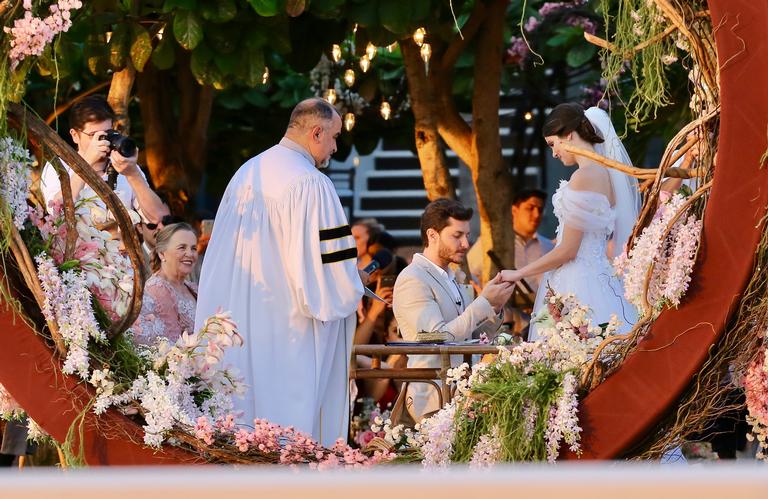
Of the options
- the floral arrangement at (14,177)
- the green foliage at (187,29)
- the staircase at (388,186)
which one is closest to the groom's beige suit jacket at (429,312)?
the green foliage at (187,29)

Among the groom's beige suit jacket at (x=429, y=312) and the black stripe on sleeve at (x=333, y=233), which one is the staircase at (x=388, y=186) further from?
the black stripe on sleeve at (x=333, y=233)

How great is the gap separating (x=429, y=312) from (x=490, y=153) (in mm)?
2187

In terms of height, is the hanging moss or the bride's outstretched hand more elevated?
the hanging moss

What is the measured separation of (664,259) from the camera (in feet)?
13.6

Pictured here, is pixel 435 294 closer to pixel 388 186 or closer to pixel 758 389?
pixel 758 389

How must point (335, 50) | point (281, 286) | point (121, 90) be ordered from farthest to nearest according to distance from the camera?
1. point (335, 50)
2. point (121, 90)
3. point (281, 286)

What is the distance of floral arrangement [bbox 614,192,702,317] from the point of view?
4047 mm

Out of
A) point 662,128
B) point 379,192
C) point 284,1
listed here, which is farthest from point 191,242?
point 379,192

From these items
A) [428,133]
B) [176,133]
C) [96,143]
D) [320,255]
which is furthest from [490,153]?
[96,143]

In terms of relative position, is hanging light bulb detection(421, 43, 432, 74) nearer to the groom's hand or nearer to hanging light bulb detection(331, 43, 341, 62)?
hanging light bulb detection(331, 43, 341, 62)

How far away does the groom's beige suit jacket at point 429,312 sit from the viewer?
21.0 feet

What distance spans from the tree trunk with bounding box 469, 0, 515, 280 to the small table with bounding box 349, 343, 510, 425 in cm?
184

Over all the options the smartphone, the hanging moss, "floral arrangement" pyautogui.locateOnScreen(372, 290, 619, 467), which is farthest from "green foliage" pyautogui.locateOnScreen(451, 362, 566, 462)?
the smartphone

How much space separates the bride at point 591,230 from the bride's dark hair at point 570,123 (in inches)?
1.1
